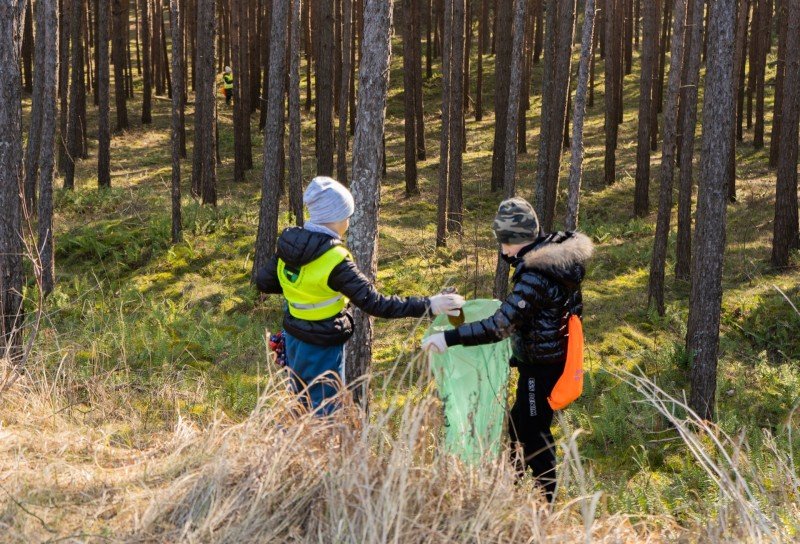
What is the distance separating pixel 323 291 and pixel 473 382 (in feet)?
3.55

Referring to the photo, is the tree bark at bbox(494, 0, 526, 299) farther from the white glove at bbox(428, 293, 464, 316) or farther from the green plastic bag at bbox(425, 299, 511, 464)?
the white glove at bbox(428, 293, 464, 316)

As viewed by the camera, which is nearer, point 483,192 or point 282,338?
point 282,338

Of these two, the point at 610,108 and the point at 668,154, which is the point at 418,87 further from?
the point at 668,154

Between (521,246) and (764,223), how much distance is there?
1460 cm

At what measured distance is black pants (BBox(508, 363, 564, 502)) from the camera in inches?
181

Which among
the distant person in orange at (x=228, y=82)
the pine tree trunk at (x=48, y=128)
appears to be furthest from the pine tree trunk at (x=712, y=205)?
the distant person in orange at (x=228, y=82)

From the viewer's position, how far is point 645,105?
671 inches

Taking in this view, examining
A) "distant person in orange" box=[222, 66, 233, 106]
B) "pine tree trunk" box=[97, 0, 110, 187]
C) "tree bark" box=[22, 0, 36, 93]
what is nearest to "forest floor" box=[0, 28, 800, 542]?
"pine tree trunk" box=[97, 0, 110, 187]

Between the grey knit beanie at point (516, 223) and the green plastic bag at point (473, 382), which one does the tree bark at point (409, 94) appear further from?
the grey knit beanie at point (516, 223)

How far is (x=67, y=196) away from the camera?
16750 mm

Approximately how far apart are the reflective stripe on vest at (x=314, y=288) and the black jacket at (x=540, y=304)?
730 millimetres

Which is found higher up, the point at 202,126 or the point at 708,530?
the point at 202,126

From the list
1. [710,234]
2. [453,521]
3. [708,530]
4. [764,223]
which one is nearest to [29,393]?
[453,521]

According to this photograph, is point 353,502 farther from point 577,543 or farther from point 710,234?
point 710,234
